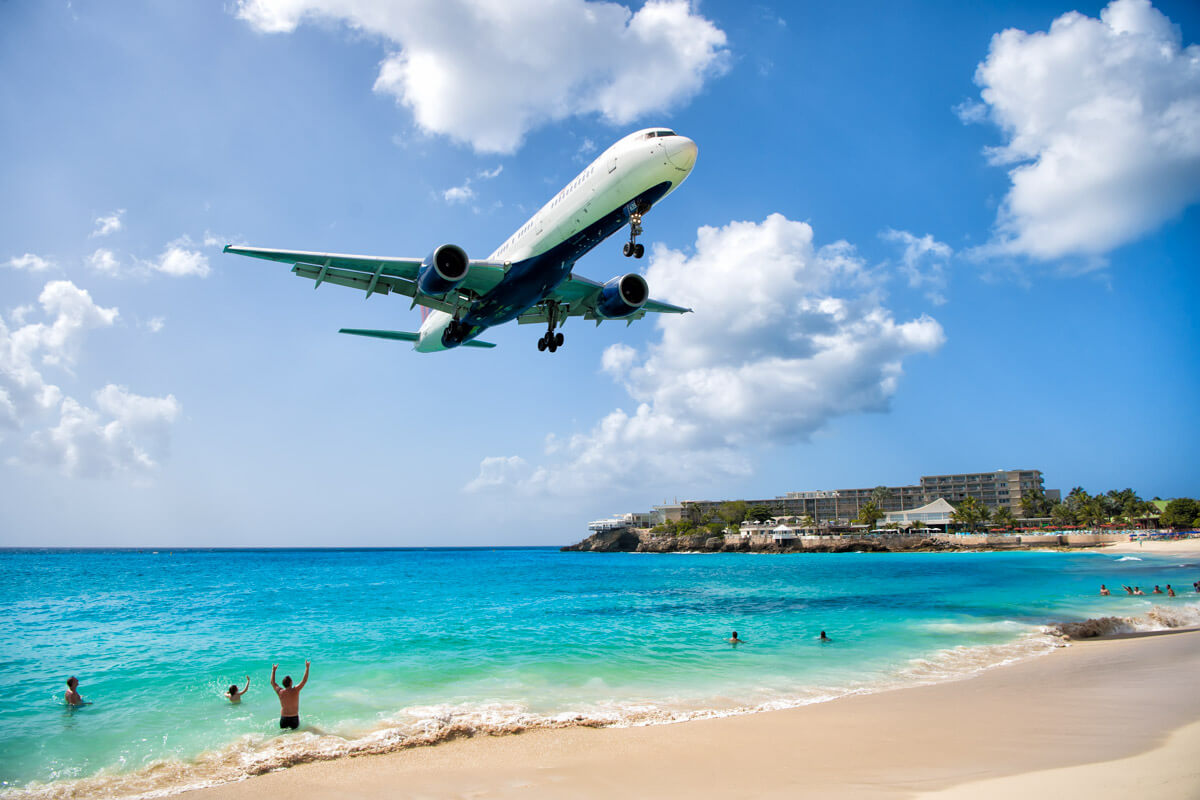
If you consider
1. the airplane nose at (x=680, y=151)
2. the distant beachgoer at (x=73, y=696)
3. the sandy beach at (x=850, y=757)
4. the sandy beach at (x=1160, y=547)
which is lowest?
→ the sandy beach at (x=1160, y=547)

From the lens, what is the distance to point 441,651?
A: 2216 centimetres

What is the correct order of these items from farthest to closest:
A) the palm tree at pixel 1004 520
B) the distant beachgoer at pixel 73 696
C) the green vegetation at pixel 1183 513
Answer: the palm tree at pixel 1004 520 < the green vegetation at pixel 1183 513 < the distant beachgoer at pixel 73 696

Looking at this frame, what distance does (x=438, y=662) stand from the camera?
20.2 metres

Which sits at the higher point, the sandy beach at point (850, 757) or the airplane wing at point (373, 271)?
the airplane wing at point (373, 271)

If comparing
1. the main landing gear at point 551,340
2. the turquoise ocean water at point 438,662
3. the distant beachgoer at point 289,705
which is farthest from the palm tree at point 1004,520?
the distant beachgoer at point 289,705

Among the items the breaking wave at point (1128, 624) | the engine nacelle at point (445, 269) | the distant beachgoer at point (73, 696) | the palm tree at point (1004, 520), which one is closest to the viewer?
the distant beachgoer at point (73, 696)

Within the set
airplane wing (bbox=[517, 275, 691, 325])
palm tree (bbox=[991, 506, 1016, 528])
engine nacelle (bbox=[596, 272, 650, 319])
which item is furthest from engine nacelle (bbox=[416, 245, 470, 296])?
palm tree (bbox=[991, 506, 1016, 528])

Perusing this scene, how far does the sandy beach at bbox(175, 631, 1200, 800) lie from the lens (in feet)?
27.0

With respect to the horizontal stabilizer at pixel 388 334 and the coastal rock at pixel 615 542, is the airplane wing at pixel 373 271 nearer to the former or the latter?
the horizontal stabilizer at pixel 388 334

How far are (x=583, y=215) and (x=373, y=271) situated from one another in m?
8.18

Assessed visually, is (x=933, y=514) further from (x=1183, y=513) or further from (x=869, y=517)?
(x=1183, y=513)

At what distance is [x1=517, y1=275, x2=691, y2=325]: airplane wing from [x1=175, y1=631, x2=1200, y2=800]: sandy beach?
1584cm

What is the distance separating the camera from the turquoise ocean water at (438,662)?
12234 millimetres

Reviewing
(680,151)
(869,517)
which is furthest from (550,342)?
(869,517)
